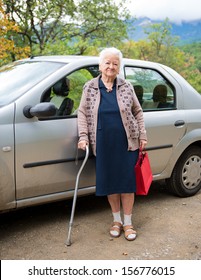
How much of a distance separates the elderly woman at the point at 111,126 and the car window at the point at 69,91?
22 cm

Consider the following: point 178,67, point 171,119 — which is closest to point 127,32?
point 171,119

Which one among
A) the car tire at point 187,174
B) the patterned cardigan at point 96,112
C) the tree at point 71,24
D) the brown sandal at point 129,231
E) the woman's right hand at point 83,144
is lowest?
the brown sandal at point 129,231

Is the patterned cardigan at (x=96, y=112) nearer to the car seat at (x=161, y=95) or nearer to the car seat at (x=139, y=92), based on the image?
the car seat at (x=139, y=92)

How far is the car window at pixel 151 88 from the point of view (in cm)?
397

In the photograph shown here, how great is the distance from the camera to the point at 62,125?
333 centimetres

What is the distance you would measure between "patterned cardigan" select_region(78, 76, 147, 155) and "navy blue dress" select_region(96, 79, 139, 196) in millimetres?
36

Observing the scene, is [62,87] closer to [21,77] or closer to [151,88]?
[21,77]

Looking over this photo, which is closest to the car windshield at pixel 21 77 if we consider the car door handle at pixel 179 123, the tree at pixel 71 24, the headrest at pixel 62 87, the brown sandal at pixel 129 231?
the headrest at pixel 62 87

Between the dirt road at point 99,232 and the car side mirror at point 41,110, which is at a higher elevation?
the car side mirror at point 41,110

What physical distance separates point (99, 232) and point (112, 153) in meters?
0.82

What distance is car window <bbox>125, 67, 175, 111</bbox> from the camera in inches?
156

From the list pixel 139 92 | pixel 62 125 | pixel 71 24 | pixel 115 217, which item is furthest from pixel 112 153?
pixel 71 24

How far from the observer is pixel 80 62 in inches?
142

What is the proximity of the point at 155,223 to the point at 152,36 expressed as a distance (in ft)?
183
